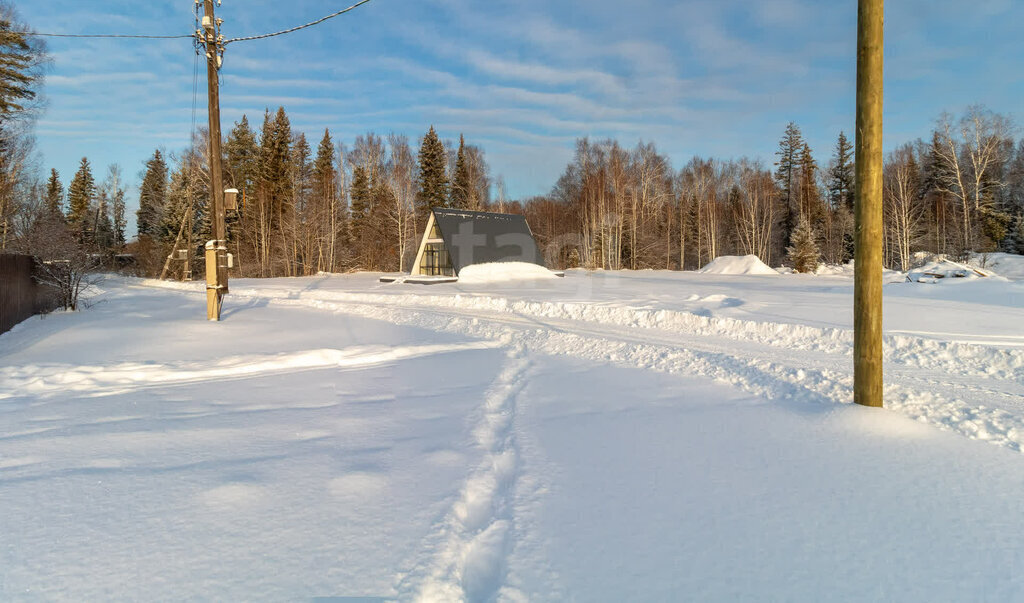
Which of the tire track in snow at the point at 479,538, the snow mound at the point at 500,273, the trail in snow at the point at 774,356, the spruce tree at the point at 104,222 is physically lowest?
the tire track in snow at the point at 479,538

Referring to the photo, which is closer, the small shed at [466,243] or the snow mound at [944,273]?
the snow mound at [944,273]

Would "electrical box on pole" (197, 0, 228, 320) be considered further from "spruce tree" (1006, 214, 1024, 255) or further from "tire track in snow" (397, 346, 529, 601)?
"spruce tree" (1006, 214, 1024, 255)

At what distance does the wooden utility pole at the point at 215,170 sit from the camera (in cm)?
1134

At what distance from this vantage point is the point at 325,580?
7.41 feet

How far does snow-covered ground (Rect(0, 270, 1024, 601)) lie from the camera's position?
2344mm

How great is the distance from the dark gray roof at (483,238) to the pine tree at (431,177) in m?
14.3

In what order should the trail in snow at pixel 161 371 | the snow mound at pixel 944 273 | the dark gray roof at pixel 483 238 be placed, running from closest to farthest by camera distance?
the trail in snow at pixel 161 371 < the snow mound at pixel 944 273 < the dark gray roof at pixel 483 238

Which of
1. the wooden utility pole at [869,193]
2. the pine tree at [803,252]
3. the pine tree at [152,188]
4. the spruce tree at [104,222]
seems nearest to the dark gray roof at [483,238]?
the pine tree at [803,252]

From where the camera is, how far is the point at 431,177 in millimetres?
44750

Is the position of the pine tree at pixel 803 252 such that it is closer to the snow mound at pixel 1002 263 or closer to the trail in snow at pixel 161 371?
the snow mound at pixel 1002 263

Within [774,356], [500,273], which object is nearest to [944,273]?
[774,356]

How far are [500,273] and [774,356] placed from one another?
19.6m

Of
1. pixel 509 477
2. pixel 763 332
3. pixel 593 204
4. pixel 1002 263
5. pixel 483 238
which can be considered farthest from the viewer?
pixel 593 204

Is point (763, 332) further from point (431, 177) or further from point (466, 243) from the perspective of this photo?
point (431, 177)
